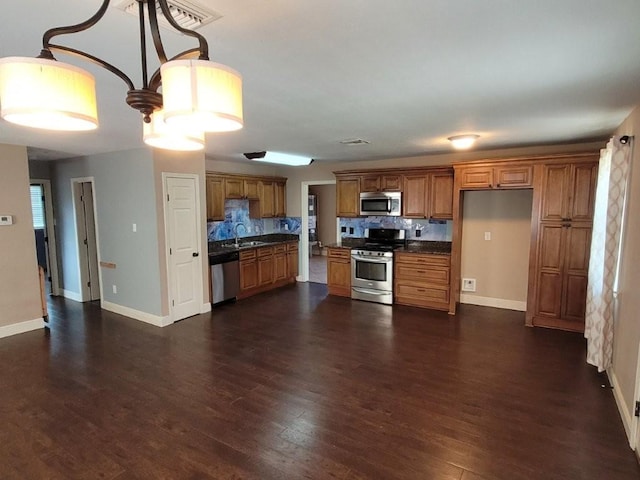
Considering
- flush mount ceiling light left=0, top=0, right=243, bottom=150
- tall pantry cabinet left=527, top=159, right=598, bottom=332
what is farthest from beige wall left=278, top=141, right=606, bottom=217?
flush mount ceiling light left=0, top=0, right=243, bottom=150

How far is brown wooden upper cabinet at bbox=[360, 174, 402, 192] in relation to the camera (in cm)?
592

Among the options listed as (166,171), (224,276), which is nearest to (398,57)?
(166,171)

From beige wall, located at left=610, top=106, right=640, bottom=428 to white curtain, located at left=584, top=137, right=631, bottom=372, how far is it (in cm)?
7

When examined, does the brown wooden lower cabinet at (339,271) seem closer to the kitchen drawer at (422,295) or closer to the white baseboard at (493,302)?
the kitchen drawer at (422,295)

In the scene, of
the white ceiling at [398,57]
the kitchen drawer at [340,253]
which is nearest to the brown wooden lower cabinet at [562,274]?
the white ceiling at [398,57]

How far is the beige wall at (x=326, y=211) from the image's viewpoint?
1054 cm

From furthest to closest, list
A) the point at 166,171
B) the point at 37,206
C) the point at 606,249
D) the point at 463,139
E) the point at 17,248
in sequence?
1. the point at 37,206
2. the point at 166,171
3. the point at 17,248
4. the point at 463,139
5. the point at 606,249

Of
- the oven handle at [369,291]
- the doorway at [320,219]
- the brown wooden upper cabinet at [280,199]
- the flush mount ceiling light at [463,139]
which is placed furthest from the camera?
the doorway at [320,219]

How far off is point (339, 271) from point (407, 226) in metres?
1.40

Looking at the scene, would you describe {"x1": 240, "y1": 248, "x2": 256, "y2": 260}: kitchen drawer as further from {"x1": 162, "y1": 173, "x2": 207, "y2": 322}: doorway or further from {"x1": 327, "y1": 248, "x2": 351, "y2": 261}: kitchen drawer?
{"x1": 327, "y1": 248, "x2": 351, "y2": 261}: kitchen drawer

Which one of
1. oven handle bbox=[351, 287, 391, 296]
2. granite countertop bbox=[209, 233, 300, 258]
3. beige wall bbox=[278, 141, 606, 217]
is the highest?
beige wall bbox=[278, 141, 606, 217]

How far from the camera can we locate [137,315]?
512cm

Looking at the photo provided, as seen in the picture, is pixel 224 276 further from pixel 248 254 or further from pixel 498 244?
pixel 498 244

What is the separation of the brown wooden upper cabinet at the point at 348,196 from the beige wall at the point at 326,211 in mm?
4000
